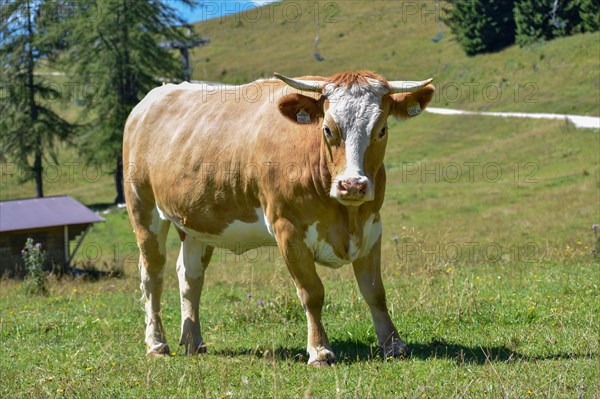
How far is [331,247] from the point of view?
7.45 meters

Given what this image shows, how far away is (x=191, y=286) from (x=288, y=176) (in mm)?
2569

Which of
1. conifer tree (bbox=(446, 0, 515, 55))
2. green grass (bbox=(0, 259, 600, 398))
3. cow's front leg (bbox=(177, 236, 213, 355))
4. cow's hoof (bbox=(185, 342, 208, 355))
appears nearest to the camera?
green grass (bbox=(0, 259, 600, 398))

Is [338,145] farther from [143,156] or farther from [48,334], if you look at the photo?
[48,334]

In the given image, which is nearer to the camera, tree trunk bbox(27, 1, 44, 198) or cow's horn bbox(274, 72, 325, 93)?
cow's horn bbox(274, 72, 325, 93)

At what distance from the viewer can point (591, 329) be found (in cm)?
764

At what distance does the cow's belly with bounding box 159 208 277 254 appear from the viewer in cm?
806

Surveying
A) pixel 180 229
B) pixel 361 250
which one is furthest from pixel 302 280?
pixel 180 229

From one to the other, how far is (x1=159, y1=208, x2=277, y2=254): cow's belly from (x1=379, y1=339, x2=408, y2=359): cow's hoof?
1.57 meters

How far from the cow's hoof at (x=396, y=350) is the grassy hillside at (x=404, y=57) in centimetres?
3535

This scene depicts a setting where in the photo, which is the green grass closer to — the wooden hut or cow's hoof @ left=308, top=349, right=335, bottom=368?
cow's hoof @ left=308, top=349, right=335, bottom=368

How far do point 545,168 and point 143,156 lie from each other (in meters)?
29.0

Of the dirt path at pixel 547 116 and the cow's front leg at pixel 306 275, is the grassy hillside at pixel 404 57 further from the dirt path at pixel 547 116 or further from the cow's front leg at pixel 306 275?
the cow's front leg at pixel 306 275

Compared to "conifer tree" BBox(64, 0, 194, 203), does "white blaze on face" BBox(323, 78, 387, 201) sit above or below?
below

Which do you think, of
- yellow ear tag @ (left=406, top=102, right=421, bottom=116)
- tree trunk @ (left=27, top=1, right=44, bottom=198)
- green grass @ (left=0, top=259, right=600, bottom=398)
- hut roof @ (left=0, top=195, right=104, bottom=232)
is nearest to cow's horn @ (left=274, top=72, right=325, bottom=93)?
yellow ear tag @ (left=406, top=102, right=421, bottom=116)
